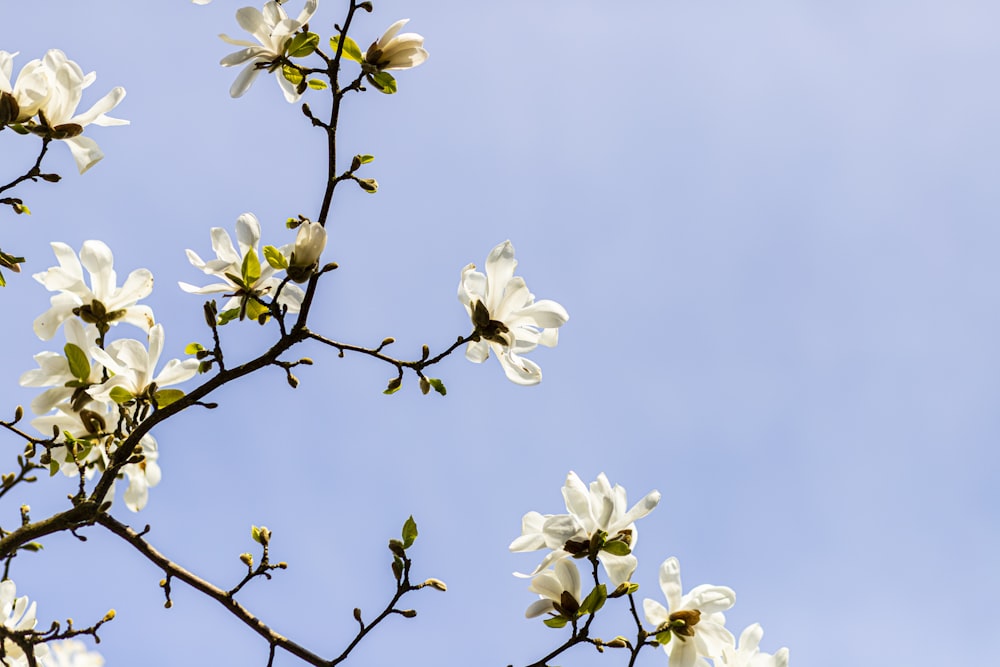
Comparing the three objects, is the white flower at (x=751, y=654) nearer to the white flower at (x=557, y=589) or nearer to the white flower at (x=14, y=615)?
the white flower at (x=557, y=589)

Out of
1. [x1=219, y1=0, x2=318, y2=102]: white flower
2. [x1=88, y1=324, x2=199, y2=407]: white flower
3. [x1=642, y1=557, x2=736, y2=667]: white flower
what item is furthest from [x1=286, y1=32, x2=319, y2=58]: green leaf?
[x1=642, y1=557, x2=736, y2=667]: white flower

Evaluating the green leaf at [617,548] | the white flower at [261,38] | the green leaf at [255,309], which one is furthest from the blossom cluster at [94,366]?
the green leaf at [617,548]

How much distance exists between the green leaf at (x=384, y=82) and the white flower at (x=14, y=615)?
1.56 m

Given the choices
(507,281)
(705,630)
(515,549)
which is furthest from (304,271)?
(705,630)

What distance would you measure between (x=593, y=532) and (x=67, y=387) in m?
1.27

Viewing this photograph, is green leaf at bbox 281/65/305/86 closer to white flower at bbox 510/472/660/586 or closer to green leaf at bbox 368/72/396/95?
green leaf at bbox 368/72/396/95

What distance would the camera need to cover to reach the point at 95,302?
2.00 meters

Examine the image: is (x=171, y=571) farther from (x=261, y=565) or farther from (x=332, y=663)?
(x=332, y=663)

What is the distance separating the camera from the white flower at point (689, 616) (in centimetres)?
186

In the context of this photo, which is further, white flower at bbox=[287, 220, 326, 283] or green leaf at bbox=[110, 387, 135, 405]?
green leaf at bbox=[110, 387, 135, 405]

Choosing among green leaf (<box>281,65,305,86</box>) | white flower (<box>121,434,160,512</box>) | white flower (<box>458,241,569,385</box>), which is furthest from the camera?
white flower (<box>121,434,160,512</box>)

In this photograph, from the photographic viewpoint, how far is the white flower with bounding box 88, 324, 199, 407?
1.88 m

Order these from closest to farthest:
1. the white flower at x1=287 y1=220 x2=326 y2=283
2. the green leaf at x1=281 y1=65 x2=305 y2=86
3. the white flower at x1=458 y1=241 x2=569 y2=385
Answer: the white flower at x1=287 y1=220 x2=326 y2=283 → the white flower at x1=458 y1=241 x2=569 y2=385 → the green leaf at x1=281 y1=65 x2=305 y2=86

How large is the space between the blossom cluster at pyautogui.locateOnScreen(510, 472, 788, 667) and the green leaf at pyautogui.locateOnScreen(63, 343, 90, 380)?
1.07m
